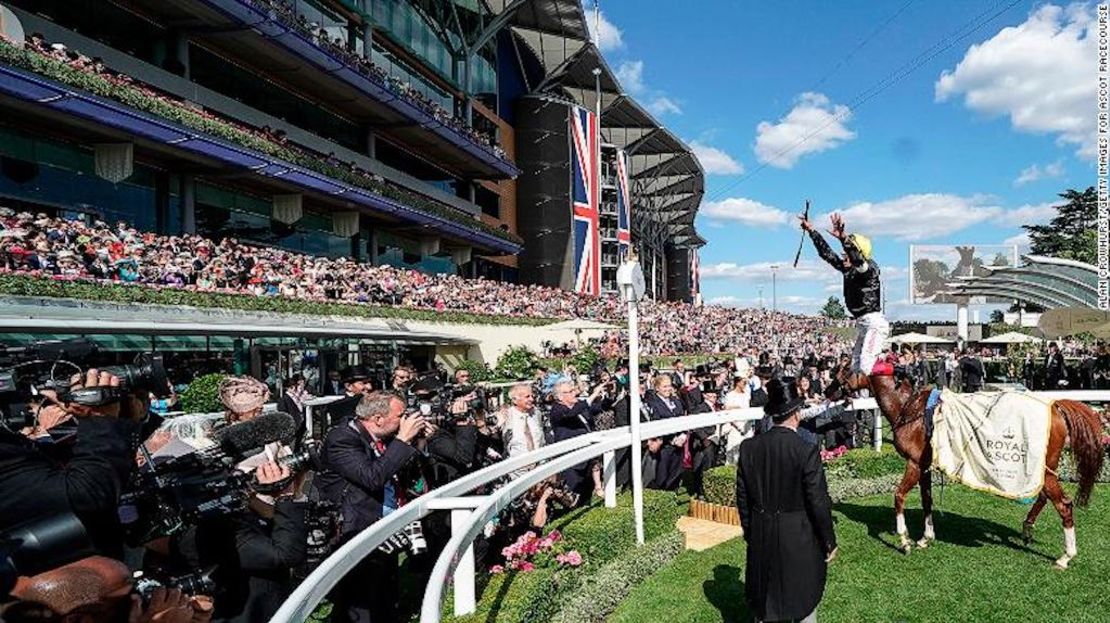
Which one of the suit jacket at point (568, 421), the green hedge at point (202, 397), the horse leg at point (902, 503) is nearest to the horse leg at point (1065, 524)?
the horse leg at point (902, 503)

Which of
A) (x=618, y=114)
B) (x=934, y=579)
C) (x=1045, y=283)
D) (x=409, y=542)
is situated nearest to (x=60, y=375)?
(x=409, y=542)

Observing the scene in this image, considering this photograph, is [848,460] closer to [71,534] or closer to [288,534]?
[288,534]

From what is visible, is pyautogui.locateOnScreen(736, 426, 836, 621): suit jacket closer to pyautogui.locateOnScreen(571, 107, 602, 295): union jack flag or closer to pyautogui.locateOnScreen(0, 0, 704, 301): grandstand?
pyautogui.locateOnScreen(0, 0, 704, 301): grandstand

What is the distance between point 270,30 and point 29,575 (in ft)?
71.8

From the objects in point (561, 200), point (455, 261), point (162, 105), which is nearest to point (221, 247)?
point (162, 105)

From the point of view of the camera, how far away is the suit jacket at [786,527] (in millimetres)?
3885

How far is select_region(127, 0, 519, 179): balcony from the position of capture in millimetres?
19609

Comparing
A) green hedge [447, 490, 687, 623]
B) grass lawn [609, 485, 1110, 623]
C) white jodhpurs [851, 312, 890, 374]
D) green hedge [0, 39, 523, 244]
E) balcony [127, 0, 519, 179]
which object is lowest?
grass lawn [609, 485, 1110, 623]

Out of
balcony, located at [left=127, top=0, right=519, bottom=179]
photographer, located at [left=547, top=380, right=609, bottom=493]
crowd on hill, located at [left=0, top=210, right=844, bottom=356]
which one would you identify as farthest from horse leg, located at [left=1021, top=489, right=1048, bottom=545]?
balcony, located at [left=127, top=0, right=519, bottom=179]

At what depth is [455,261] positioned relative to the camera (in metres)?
38.0

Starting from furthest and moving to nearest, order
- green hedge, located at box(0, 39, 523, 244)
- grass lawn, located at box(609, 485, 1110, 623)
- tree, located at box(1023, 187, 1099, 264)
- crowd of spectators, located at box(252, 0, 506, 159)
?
tree, located at box(1023, 187, 1099, 264), crowd of spectators, located at box(252, 0, 506, 159), green hedge, located at box(0, 39, 523, 244), grass lawn, located at box(609, 485, 1110, 623)

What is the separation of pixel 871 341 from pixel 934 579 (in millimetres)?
2200

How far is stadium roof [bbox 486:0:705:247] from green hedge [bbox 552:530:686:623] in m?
36.8

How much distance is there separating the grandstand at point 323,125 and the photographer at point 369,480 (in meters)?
13.6
